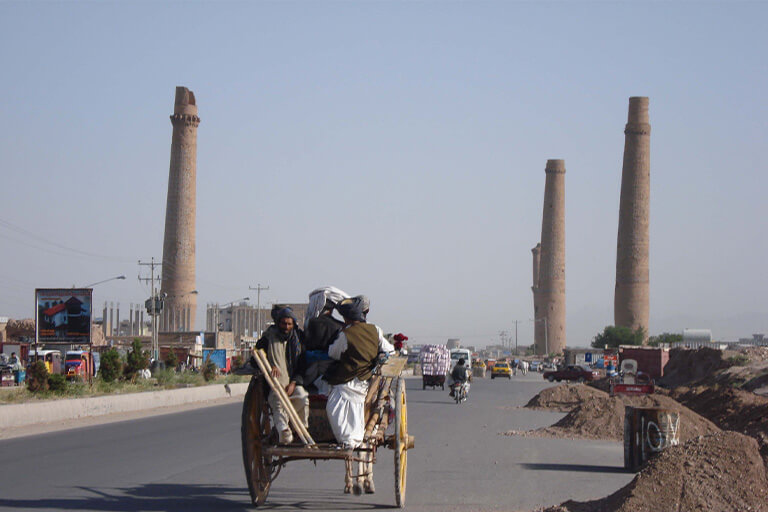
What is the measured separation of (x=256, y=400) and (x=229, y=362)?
2503 inches

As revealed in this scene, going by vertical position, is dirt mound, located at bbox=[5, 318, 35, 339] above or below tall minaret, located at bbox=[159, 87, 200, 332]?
below

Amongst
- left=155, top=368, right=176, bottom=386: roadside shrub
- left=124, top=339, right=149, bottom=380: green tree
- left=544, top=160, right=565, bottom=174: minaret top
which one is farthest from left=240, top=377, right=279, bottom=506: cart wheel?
left=544, top=160, right=565, bottom=174: minaret top

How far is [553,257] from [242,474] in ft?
407

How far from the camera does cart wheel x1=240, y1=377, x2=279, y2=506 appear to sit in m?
8.57

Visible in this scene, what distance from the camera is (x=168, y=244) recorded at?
100875 millimetres

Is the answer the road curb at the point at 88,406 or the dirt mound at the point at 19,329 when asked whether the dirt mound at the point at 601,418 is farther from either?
the dirt mound at the point at 19,329

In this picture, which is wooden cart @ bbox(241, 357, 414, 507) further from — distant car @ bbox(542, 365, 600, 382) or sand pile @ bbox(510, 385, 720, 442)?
distant car @ bbox(542, 365, 600, 382)

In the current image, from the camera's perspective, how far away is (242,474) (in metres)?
12.3

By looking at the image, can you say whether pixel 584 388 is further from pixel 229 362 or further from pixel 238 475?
pixel 229 362

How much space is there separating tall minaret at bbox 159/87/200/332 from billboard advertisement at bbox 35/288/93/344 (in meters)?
62.0

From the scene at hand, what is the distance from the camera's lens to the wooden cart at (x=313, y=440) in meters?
8.42

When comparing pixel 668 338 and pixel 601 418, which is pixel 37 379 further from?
pixel 668 338

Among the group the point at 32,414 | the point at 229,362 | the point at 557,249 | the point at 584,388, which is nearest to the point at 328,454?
the point at 32,414

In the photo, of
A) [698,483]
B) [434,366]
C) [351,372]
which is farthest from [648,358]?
[351,372]
